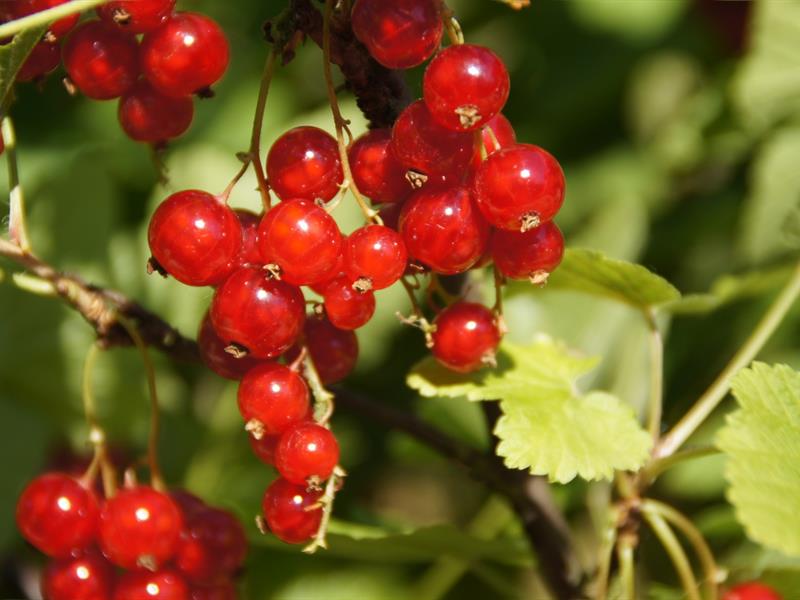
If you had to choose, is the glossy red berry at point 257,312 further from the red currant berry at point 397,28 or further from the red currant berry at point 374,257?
the red currant berry at point 397,28

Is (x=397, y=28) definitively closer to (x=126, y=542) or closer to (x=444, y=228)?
(x=444, y=228)

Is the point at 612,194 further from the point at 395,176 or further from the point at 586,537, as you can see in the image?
the point at 395,176

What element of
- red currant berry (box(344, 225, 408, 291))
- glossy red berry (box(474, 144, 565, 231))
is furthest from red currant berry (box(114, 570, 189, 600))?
glossy red berry (box(474, 144, 565, 231))

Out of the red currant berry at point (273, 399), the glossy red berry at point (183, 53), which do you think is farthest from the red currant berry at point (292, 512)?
the glossy red berry at point (183, 53)

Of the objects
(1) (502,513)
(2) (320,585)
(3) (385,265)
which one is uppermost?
(3) (385,265)

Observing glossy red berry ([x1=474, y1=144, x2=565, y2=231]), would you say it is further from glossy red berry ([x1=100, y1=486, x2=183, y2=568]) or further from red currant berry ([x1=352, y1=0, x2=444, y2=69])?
glossy red berry ([x1=100, y1=486, x2=183, y2=568])

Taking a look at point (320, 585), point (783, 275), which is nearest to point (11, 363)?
point (320, 585)
